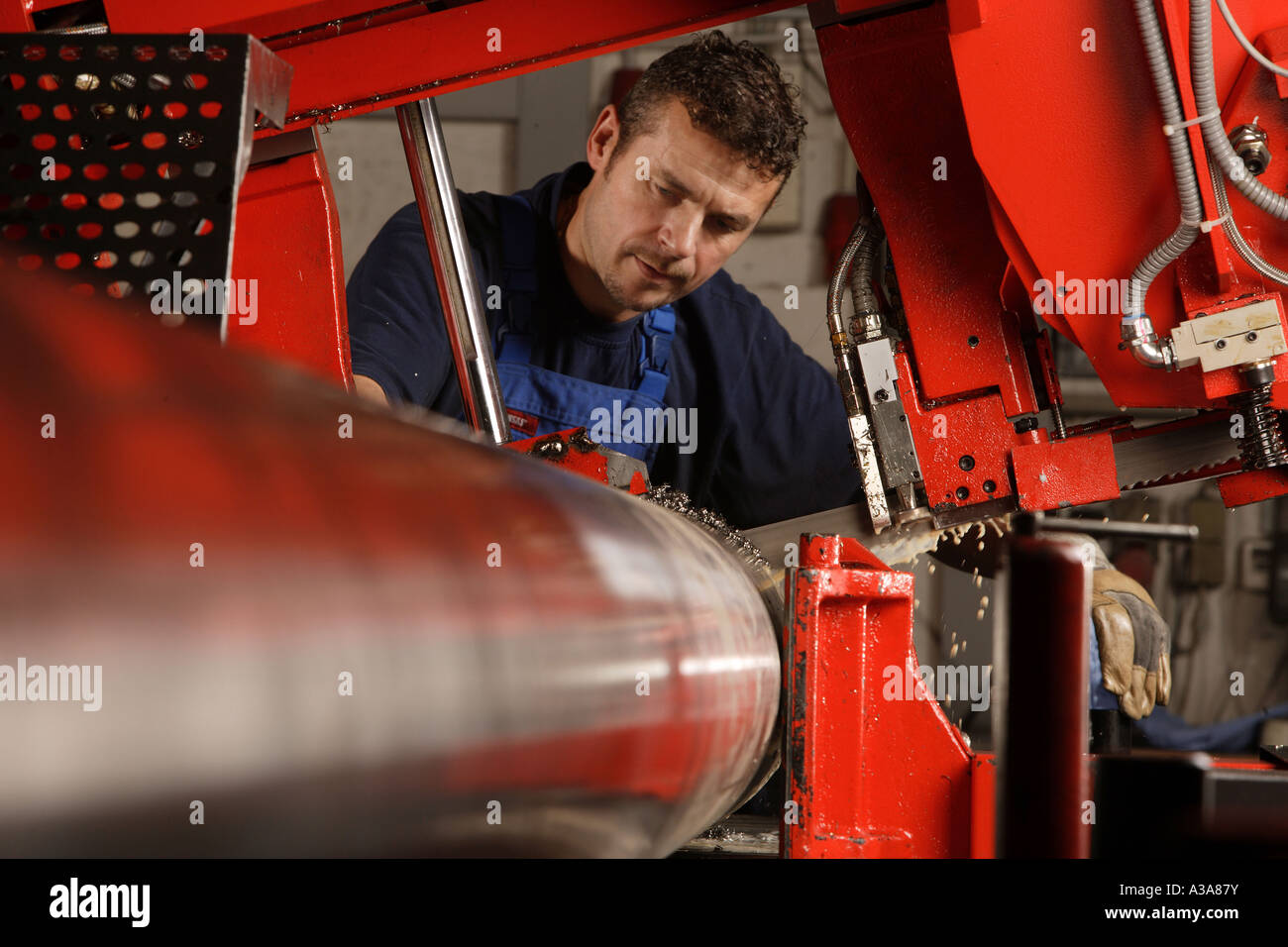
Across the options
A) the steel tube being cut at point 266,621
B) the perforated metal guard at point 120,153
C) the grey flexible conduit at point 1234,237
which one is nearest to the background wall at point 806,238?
the grey flexible conduit at point 1234,237

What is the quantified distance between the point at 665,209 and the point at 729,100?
0.73 feet

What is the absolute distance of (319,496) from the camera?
381mm

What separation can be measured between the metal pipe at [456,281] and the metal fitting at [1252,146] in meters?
1.02

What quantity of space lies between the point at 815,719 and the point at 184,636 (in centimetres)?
86

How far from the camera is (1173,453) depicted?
1.54 metres

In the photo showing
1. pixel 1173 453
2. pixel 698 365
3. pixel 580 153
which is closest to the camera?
pixel 1173 453

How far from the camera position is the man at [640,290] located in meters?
1.96

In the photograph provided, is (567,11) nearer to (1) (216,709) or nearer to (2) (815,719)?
(2) (815,719)

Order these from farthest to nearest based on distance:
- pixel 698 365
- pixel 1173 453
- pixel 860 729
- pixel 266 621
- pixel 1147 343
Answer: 1. pixel 698 365
2. pixel 1173 453
3. pixel 1147 343
4. pixel 860 729
5. pixel 266 621

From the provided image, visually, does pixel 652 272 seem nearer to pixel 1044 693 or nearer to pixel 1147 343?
pixel 1147 343

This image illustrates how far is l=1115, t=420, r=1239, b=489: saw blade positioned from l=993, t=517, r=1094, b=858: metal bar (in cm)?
119

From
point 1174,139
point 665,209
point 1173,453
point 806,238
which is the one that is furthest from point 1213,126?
point 806,238

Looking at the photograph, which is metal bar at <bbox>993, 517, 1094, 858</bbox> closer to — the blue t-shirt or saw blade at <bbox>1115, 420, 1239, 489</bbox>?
saw blade at <bbox>1115, 420, 1239, 489</bbox>

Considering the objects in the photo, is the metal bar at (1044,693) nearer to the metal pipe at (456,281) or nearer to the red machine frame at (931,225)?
the red machine frame at (931,225)
